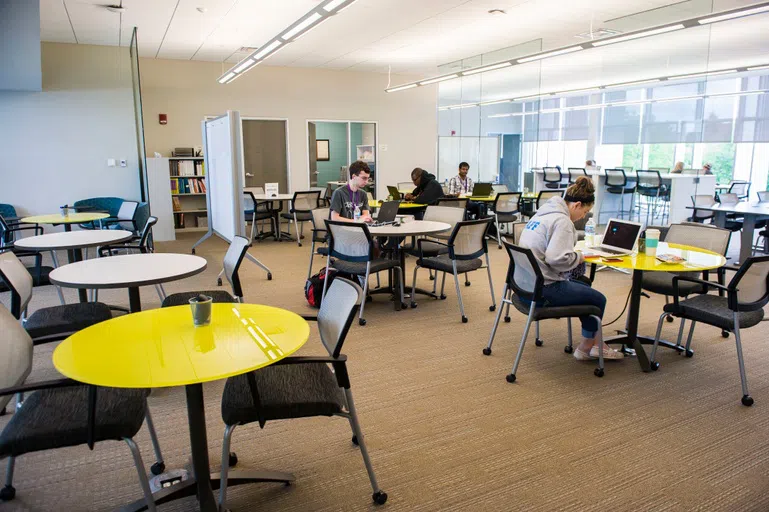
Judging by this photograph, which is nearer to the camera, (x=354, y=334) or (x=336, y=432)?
(x=336, y=432)

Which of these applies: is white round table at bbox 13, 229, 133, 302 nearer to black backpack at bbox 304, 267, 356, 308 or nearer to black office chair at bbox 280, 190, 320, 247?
black backpack at bbox 304, 267, 356, 308

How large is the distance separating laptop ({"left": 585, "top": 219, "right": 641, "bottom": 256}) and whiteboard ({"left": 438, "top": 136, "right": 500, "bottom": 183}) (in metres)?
7.48

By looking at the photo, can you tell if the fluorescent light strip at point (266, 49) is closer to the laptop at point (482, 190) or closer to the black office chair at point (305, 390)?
the laptop at point (482, 190)

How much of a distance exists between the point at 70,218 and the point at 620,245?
572 centimetres

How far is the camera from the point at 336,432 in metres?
2.76

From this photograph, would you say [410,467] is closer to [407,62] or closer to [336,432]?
[336,432]

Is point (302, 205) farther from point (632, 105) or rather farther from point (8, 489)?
point (8, 489)

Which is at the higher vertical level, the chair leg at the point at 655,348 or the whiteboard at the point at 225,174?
the whiteboard at the point at 225,174

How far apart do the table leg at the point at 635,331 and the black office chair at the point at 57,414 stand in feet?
10.1

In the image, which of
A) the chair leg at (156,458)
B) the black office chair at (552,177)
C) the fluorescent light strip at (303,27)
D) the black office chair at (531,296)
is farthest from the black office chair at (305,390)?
the black office chair at (552,177)

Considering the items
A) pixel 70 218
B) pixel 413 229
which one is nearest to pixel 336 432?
pixel 413 229

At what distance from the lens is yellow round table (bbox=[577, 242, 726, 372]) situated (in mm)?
3256

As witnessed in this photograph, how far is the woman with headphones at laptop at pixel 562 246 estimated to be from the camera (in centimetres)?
323

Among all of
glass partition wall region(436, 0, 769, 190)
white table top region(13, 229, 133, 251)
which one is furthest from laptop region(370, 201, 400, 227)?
glass partition wall region(436, 0, 769, 190)
